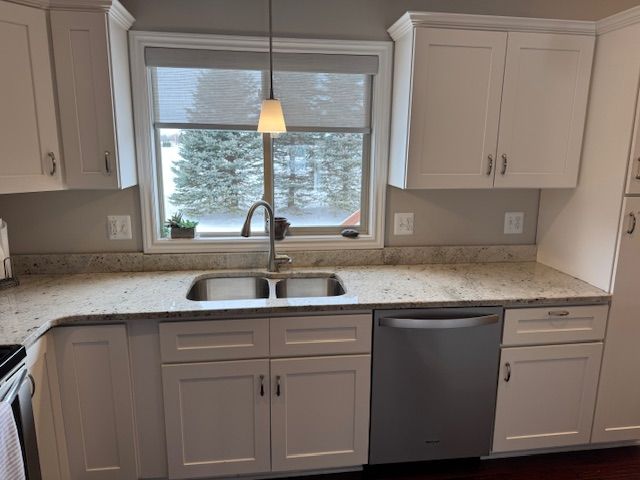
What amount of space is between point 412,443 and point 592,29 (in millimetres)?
2102

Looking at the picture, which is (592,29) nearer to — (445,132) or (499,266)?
(445,132)

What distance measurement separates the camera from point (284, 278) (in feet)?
7.17

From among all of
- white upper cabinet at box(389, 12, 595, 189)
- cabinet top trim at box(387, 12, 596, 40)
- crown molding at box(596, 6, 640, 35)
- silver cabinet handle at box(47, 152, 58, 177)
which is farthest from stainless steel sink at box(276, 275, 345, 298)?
crown molding at box(596, 6, 640, 35)

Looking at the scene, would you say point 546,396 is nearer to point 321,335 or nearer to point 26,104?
point 321,335

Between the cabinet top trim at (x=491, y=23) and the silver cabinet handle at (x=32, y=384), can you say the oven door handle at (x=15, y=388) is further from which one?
the cabinet top trim at (x=491, y=23)

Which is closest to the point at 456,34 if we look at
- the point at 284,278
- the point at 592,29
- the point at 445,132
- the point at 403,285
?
the point at 445,132

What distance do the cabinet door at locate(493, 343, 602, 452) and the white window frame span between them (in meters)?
0.93

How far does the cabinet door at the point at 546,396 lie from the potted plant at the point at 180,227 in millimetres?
1672

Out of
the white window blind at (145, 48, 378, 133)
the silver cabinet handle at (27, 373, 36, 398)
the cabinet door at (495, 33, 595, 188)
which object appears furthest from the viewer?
the white window blind at (145, 48, 378, 133)

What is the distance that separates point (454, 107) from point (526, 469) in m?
1.80

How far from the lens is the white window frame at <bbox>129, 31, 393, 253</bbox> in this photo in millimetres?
2051

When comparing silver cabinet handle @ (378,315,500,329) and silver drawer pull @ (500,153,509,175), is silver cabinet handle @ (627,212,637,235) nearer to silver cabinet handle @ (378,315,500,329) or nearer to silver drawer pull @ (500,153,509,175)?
silver drawer pull @ (500,153,509,175)

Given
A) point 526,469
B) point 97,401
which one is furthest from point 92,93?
point 526,469

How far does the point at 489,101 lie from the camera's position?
6.52 ft
